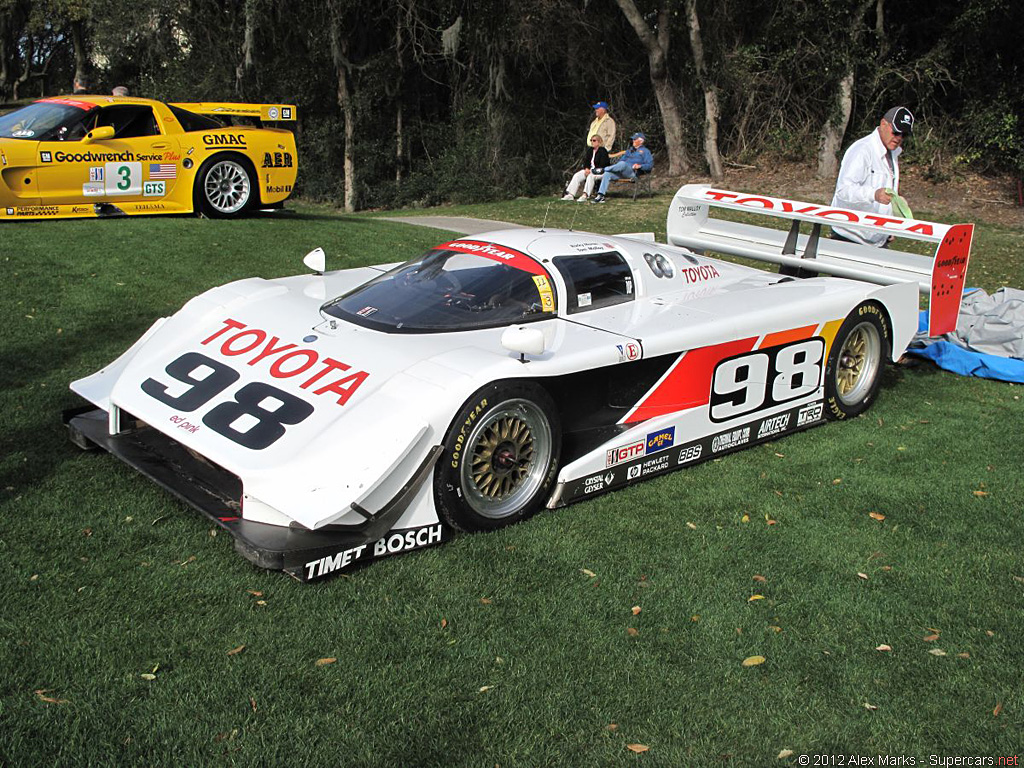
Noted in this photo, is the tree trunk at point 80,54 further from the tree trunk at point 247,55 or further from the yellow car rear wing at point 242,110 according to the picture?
the yellow car rear wing at point 242,110

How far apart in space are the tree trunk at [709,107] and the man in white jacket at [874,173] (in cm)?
1148

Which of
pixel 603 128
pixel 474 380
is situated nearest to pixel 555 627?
pixel 474 380

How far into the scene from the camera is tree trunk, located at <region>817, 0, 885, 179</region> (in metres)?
18.2

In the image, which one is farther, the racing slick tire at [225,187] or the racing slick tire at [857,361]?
the racing slick tire at [225,187]

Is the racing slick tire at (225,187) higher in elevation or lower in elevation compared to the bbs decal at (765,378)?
higher

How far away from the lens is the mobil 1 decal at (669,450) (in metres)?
5.10

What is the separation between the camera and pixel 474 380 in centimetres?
448

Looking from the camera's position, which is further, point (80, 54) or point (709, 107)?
point (80, 54)

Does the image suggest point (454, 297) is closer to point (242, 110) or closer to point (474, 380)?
point (474, 380)

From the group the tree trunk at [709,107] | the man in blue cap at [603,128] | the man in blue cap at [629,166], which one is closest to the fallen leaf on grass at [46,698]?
the man in blue cap at [629,166]

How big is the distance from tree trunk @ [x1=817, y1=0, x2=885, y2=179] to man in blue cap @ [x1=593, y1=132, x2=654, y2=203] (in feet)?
12.8

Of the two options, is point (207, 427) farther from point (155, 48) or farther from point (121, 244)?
point (155, 48)

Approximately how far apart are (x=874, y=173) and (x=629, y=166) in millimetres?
9254

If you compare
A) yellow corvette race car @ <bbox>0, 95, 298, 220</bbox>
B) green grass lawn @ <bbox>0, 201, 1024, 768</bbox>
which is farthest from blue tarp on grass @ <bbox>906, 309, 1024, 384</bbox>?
yellow corvette race car @ <bbox>0, 95, 298, 220</bbox>
